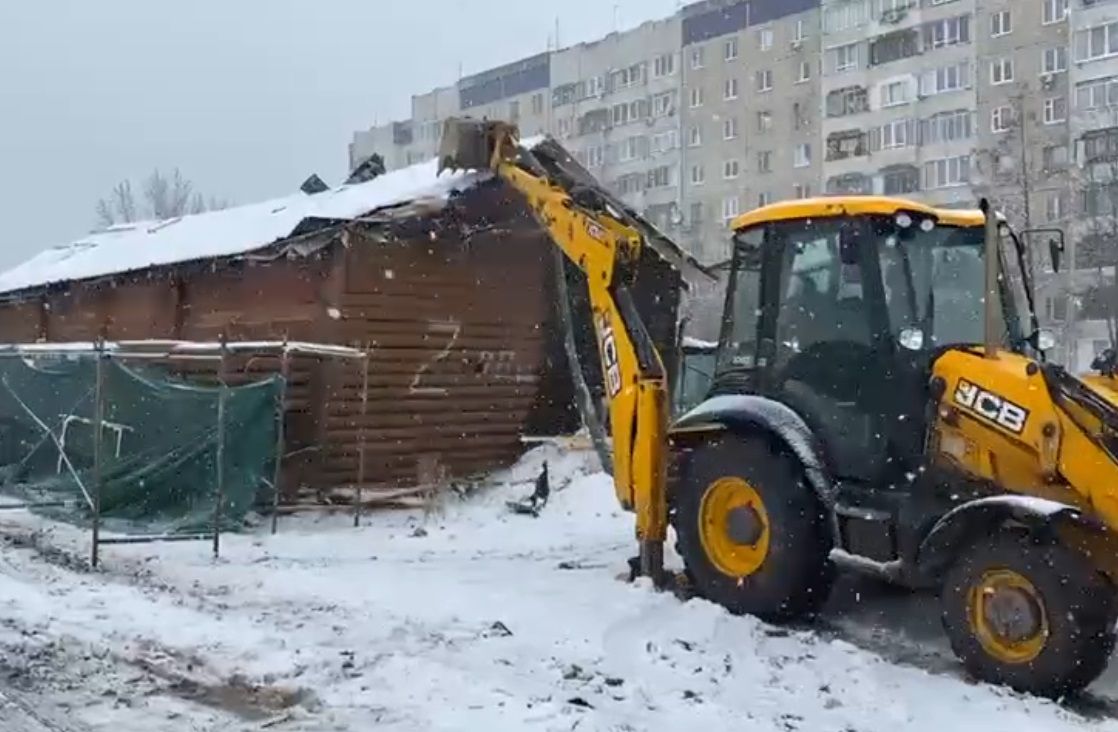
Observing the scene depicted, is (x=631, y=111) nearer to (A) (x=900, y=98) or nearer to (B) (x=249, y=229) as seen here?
(A) (x=900, y=98)

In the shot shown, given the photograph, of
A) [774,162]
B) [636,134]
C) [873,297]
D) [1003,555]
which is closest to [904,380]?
[873,297]

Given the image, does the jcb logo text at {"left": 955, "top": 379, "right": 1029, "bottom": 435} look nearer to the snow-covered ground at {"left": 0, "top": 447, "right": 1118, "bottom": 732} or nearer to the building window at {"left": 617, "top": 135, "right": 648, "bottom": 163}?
the snow-covered ground at {"left": 0, "top": 447, "right": 1118, "bottom": 732}

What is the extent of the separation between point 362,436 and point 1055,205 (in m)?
33.4

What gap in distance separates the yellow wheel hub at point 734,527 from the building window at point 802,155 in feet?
144

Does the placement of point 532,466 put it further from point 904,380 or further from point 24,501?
point 904,380

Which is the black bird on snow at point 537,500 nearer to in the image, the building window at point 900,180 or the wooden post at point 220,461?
the wooden post at point 220,461

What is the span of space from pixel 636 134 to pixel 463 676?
177 ft

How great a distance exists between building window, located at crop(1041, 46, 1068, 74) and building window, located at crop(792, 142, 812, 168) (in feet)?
35.5

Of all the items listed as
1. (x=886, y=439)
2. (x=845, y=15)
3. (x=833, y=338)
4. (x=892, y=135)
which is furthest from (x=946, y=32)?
(x=886, y=439)

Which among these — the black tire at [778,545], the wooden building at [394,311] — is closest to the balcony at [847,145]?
the wooden building at [394,311]

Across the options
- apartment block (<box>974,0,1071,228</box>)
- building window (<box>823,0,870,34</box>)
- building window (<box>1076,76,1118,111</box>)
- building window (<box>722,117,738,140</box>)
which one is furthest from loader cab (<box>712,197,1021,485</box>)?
building window (<box>722,117,738,140</box>)

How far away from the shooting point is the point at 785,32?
52.0 meters

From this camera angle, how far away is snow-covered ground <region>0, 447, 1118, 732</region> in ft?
21.3

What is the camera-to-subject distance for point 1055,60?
137 ft
